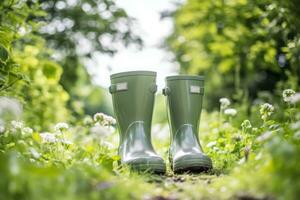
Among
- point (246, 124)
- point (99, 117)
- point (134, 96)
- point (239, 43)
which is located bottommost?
point (246, 124)

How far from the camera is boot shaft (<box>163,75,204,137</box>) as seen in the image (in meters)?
3.23

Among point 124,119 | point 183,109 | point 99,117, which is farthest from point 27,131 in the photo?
point 183,109

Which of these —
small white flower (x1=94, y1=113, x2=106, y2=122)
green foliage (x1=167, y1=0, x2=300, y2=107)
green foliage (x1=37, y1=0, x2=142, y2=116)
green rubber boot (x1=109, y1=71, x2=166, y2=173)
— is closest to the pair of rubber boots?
green rubber boot (x1=109, y1=71, x2=166, y2=173)

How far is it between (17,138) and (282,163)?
56.6 inches

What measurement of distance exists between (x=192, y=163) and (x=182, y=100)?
487 millimetres

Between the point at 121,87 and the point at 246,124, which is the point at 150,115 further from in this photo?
the point at 246,124

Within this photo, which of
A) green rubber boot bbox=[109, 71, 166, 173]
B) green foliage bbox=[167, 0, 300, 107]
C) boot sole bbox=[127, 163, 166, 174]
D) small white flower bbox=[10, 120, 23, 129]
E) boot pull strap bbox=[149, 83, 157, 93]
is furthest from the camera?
green foliage bbox=[167, 0, 300, 107]

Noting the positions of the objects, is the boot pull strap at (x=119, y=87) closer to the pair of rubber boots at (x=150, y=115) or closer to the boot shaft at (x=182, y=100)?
the pair of rubber boots at (x=150, y=115)

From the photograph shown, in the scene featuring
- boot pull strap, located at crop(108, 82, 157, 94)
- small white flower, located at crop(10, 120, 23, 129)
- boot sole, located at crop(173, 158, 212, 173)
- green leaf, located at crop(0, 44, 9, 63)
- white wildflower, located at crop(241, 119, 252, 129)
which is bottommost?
boot sole, located at crop(173, 158, 212, 173)

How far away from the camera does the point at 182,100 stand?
3229mm

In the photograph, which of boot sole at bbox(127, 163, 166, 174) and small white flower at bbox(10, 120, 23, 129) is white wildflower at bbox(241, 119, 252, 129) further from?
small white flower at bbox(10, 120, 23, 129)

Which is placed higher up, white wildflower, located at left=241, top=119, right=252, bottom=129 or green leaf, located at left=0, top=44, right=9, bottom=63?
green leaf, located at left=0, top=44, right=9, bottom=63

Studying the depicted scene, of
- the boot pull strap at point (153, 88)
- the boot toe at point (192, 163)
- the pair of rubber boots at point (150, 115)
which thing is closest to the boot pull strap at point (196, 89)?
the pair of rubber boots at point (150, 115)

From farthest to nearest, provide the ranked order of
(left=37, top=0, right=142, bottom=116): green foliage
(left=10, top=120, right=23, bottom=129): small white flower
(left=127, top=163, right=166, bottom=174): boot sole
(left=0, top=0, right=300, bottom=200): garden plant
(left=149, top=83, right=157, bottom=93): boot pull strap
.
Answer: (left=37, top=0, right=142, bottom=116): green foliage
(left=149, top=83, right=157, bottom=93): boot pull strap
(left=10, top=120, right=23, bottom=129): small white flower
(left=127, top=163, right=166, bottom=174): boot sole
(left=0, top=0, right=300, bottom=200): garden plant
